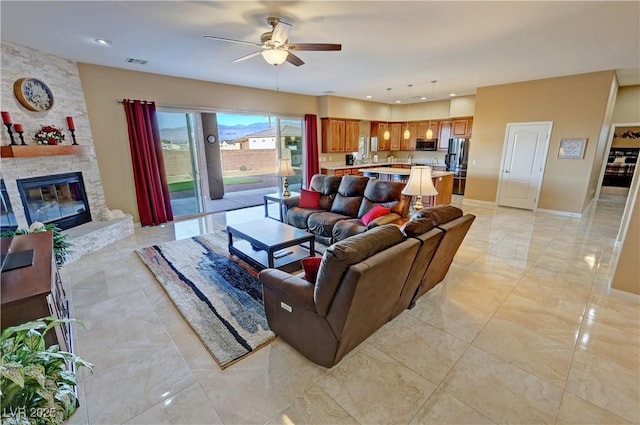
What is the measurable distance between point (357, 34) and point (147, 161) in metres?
4.15

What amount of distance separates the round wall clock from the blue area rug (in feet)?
7.56

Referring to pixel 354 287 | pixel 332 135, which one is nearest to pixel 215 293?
pixel 354 287

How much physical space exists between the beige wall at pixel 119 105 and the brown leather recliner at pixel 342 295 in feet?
14.1

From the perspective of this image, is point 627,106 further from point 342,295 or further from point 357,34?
point 342,295

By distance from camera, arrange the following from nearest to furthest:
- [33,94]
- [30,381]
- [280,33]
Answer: [30,381] < [280,33] < [33,94]

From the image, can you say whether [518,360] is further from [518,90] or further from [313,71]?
[518,90]

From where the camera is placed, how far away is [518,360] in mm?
2070

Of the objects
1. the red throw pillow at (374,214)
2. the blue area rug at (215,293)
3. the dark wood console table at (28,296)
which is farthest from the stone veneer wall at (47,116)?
the red throw pillow at (374,214)

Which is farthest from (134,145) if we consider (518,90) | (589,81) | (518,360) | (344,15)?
(589,81)

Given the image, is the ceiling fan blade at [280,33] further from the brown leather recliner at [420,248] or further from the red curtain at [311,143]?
the red curtain at [311,143]

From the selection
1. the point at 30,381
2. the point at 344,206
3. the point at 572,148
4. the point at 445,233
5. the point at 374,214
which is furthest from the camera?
the point at 572,148

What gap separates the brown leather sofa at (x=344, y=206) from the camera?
389 cm

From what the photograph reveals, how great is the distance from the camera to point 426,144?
9.06 meters

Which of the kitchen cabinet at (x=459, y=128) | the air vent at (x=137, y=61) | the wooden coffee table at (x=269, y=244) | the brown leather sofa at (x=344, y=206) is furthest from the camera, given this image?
the kitchen cabinet at (x=459, y=128)
